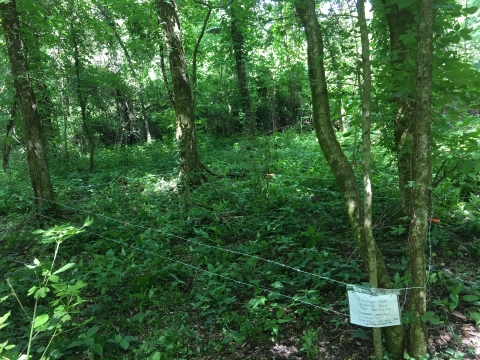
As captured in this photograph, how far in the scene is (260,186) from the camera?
17.7ft

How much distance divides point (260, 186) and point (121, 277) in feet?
9.11

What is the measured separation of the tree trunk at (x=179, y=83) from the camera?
594 centimetres

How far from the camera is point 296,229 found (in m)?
3.97

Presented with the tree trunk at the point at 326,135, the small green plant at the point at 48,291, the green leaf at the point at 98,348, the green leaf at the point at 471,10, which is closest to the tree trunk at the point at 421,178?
the tree trunk at the point at 326,135

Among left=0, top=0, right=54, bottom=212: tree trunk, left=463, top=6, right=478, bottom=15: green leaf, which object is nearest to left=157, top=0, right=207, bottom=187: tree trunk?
left=0, top=0, right=54, bottom=212: tree trunk

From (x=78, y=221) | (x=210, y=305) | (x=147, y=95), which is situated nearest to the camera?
(x=210, y=305)

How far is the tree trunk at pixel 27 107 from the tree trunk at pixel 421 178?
5.36 metres

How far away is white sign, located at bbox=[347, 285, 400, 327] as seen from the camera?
1.84 meters

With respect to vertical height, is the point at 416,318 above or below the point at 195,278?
above

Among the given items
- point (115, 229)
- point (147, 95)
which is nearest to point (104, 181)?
point (115, 229)

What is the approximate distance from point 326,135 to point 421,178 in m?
0.74

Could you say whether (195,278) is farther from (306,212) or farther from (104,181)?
(104,181)

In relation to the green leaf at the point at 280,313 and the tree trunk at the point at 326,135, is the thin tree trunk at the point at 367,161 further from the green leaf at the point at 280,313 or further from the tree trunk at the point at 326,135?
the green leaf at the point at 280,313

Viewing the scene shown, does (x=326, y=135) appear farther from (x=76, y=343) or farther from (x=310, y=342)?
(x=76, y=343)
